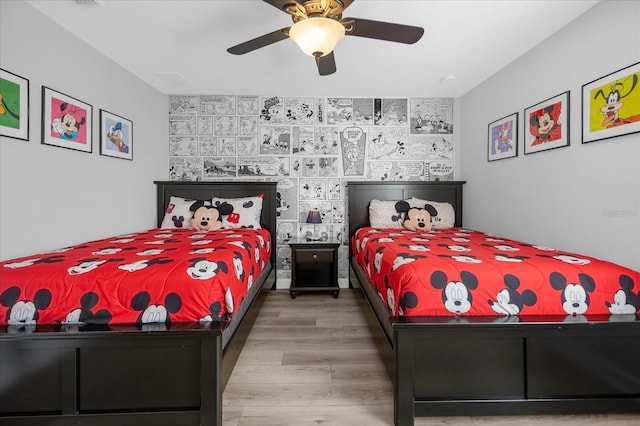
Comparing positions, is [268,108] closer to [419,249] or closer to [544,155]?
[419,249]

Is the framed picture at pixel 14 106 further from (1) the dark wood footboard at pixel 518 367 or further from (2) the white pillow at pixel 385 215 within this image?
(2) the white pillow at pixel 385 215

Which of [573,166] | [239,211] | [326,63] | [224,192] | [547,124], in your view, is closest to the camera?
[326,63]

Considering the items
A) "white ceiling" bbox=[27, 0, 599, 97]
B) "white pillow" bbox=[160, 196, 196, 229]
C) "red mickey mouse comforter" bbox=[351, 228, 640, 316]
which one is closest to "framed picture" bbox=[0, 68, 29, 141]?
"white ceiling" bbox=[27, 0, 599, 97]

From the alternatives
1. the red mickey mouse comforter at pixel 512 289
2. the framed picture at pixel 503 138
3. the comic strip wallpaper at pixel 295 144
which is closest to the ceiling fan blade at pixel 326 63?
the red mickey mouse comforter at pixel 512 289

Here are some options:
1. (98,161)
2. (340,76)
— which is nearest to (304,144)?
(340,76)

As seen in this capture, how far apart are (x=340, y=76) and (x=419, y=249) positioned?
6.62 ft

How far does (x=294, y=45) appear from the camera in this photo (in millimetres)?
2564

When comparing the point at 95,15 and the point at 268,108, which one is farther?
the point at 268,108

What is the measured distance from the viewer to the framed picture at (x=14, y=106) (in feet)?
6.20

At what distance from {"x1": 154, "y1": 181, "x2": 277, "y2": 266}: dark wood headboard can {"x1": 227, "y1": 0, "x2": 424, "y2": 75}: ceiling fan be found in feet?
6.64

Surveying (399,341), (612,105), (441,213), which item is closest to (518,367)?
(399,341)

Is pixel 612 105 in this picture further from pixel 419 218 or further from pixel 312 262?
pixel 312 262

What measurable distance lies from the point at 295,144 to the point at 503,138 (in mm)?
2221

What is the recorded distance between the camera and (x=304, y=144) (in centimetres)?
381
